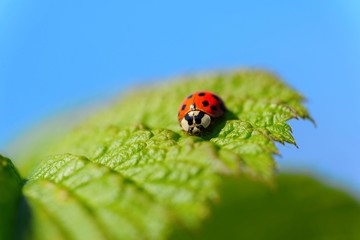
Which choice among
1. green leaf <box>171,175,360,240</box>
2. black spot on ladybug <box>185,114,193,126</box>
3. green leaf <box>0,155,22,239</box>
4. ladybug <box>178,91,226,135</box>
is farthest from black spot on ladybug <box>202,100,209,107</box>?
green leaf <box>0,155,22,239</box>

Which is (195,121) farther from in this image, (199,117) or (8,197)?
(8,197)

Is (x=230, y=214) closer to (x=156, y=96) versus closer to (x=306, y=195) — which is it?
(x=306, y=195)

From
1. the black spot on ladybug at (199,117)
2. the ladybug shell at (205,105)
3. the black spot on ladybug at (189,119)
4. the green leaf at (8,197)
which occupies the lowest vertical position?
the green leaf at (8,197)

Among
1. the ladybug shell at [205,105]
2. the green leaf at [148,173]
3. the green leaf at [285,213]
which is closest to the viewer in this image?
the green leaf at [148,173]

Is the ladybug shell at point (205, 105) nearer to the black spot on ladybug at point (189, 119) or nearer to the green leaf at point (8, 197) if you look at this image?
the black spot on ladybug at point (189, 119)

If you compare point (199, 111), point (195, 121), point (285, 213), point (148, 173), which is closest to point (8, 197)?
point (148, 173)

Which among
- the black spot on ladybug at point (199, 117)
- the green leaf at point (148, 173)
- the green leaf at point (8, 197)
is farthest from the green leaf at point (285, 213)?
the green leaf at point (8, 197)

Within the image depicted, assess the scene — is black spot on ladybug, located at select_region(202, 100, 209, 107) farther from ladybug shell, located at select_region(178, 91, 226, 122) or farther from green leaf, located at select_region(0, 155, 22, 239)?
green leaf, located at select_region(0, 155, 22, 239)
